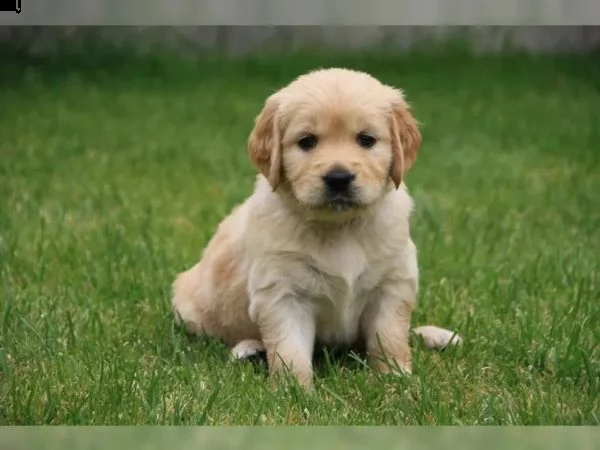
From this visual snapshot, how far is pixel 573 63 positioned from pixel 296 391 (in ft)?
3.53

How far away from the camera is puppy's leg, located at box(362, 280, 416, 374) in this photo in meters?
2.93

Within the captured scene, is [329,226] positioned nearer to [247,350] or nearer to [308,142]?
[308,142]

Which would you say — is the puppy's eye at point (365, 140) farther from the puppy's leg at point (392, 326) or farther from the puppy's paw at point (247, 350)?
the puppy's paw at point (247, 350)

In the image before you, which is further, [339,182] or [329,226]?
[329,226]

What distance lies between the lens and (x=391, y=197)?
2947 millimetres

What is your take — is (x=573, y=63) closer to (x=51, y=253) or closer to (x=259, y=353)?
(x=259, y=353)

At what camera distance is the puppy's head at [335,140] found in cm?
275

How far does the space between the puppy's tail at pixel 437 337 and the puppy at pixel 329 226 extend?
0.14 meters

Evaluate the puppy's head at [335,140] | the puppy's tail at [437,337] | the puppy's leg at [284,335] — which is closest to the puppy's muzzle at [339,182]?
the puppy's head at [335,140]

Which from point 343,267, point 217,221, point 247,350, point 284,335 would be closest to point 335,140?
point 343,267

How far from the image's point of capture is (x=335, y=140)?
2.76m

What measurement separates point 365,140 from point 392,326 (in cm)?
44

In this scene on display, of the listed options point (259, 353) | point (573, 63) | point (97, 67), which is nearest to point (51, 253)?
point (97, 67)

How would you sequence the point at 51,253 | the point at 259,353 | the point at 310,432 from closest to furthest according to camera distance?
the point at 310,432 → the point at 259,353 → the point at 51,253
